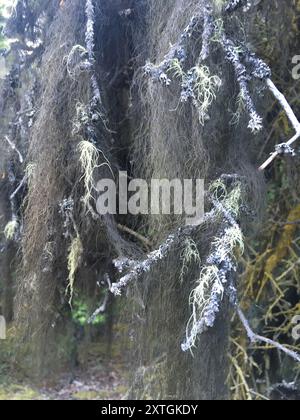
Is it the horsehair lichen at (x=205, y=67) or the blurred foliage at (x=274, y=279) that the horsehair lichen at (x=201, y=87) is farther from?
the blurred foliage at (x=274, y=279)

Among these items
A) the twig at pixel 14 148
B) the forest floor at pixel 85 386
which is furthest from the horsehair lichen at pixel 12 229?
the forest floor at pixel 85 386

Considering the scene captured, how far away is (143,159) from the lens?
0.98 metres

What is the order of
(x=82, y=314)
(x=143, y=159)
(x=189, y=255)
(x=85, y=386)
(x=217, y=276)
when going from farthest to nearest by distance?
(x=85, y=386), (x=82, y=314), (x=143, y=159), (x=189, y=255), (x=217, y=276)

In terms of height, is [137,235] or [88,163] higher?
[88,163]

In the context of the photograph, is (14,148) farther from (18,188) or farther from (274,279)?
(274,279)

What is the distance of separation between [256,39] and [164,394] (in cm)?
82

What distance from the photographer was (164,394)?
1.01m

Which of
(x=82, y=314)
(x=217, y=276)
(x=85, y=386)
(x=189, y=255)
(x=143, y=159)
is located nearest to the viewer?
(x=217, y=276)

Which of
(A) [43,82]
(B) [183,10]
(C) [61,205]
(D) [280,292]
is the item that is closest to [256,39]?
(B) [183,10]

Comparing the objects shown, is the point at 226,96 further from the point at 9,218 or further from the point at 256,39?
the point at 9,218

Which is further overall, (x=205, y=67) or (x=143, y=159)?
(x=143, y=159)

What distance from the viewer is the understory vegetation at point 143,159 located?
843 millimetres

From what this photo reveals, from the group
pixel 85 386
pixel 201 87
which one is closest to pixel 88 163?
pixel 201 87

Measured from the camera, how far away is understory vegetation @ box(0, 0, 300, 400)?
2.77 ft
